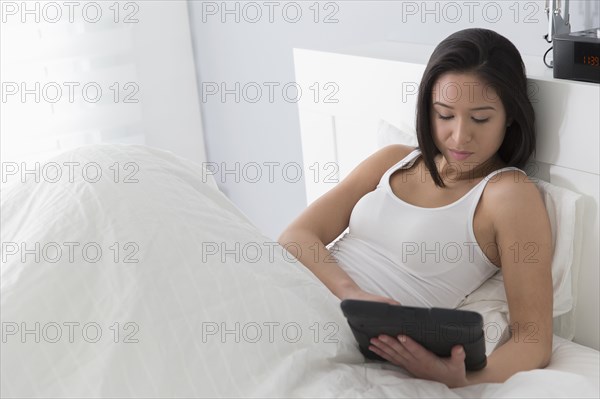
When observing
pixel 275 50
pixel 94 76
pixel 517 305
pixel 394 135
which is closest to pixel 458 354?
pixel 517 305

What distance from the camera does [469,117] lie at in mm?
1485

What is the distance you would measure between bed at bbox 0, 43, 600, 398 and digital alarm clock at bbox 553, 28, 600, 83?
0.35 metres

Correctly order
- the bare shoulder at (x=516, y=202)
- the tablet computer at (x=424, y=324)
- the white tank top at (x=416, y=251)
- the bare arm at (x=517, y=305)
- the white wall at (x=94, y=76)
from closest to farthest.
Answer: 1. the tablet computer at (x=424, y=324)
2. the bare arm at (x=517, y=305)
3. the bare shoulder at (x=516, y=202)
4. the white tank top at (x=416, y=251)
5. the white wall at (x=94, y=76)

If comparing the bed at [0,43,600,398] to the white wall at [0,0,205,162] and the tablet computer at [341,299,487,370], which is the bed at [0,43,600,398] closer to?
the tablet computer at [341,299,487,370]

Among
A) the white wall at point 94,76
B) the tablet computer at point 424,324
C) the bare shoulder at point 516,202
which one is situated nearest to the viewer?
the tablet computer at point 424,324

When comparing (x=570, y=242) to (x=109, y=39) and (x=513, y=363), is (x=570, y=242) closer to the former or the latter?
(x=513, y=363)

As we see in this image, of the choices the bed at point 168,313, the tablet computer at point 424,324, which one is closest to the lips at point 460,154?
the bed at point 168,313

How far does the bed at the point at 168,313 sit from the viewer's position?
1.19 metres

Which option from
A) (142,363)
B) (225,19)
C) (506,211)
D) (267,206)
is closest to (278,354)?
(142,363)

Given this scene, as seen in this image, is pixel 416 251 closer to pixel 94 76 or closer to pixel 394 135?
pixel 394 135

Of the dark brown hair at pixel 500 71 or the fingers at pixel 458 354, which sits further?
the dark brown hair at pixel 500 71

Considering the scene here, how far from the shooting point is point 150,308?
1251mm

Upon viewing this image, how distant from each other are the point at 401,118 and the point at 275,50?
1.09 metres

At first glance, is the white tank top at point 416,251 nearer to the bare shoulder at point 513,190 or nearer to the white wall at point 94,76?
the bare shoulder at point 513,190
